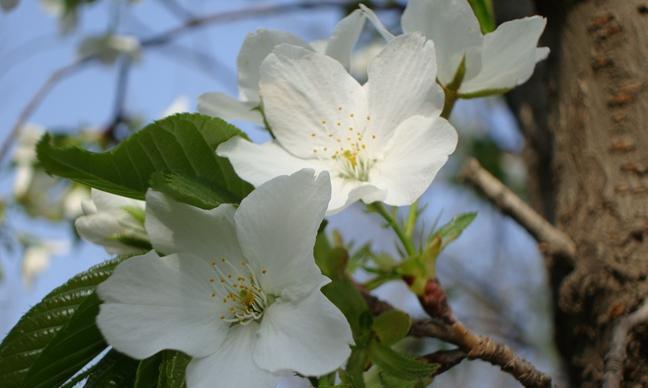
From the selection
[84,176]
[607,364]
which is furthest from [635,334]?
[84,176]

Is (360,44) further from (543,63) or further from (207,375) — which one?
(207,375)

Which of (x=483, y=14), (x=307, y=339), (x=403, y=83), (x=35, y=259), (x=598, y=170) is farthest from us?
(x=35, y=259)

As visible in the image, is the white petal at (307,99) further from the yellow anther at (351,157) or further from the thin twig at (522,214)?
the thin twig at (522,214)

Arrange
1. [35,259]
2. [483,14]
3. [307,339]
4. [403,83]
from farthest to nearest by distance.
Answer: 1. [35,259]
2. [483,14]
3. [403,83]
4. [307,339]

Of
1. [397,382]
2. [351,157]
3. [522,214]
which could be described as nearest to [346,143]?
[351,157]

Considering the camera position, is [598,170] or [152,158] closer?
[152,158]

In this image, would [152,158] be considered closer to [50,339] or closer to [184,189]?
[184,189]

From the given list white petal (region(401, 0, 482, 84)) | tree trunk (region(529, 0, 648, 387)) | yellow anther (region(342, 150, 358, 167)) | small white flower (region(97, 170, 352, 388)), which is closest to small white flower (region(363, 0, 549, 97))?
white petal (region(401, 0, 482, 84))

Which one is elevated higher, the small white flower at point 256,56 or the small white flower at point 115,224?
the small white flower at point 256,56

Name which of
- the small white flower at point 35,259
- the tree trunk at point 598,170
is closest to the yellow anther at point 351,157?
the tree trunk at point 598,170
